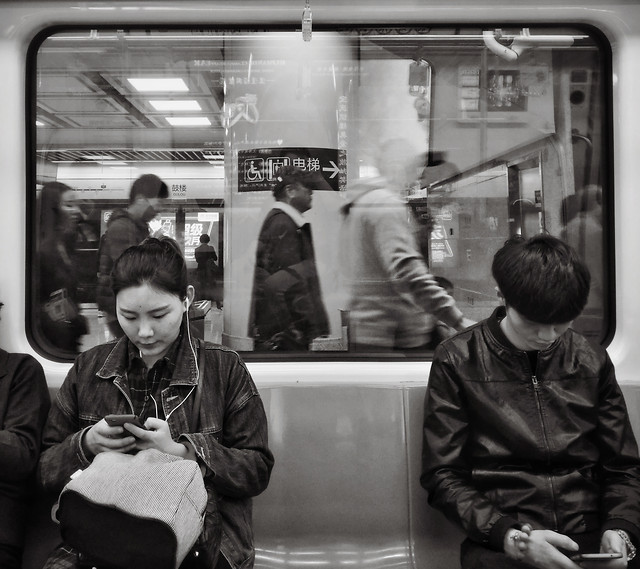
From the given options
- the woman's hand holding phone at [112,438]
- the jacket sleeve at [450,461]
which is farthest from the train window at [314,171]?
the woman's hand holding phone at [112,438]

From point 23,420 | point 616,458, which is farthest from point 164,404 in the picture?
point 616,458

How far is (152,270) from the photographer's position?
190 cm

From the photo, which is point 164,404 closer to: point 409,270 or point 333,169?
point 409,270

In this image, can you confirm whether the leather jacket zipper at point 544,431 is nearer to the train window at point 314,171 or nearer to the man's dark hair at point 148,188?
the train window at point 314,171

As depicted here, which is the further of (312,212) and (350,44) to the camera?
(312,212)

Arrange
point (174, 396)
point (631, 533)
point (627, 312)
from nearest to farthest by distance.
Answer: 1. point (631, 533)
2. point (174, 396)
3. point (627, 312)

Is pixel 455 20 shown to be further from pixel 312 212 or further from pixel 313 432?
pixel 313 432

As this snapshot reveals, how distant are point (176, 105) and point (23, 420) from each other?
1.58 m

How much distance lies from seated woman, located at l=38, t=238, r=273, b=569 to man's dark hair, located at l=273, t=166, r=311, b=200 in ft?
3.77

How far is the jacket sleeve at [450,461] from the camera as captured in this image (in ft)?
6.13

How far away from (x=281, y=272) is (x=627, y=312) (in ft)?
5.00

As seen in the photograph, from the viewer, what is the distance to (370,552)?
2.38 metres

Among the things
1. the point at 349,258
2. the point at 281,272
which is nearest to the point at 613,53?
the point at 349,258

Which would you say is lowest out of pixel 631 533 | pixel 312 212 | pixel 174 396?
pixel 631 533
